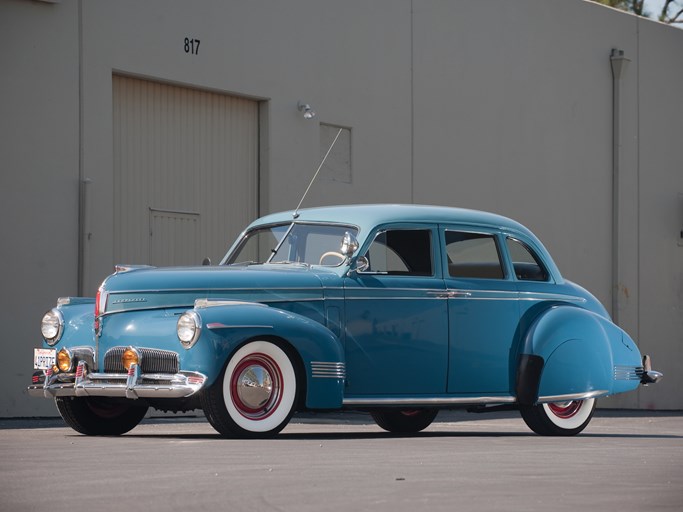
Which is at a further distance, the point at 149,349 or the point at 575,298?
the point at 575,298

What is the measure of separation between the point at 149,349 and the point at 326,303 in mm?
1377

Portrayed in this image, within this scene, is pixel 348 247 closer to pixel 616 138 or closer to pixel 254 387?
pixel 254 387

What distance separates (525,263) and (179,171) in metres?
7.01

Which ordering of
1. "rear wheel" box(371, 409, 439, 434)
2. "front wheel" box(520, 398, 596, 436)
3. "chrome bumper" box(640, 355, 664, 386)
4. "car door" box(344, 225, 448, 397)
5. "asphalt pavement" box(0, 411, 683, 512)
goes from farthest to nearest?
1. "rear wheel" box(371, 409, 439, 434)
2. "chrome bumper" box(640, 355, 664, 386)
3. "front wheel" box(520, 398, 596, 436)
4. "car door" box(344, 225, 448, 397)
5. "asphalt pavement" box(0, 411, 683, 512)

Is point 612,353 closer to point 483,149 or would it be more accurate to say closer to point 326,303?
point 326,303

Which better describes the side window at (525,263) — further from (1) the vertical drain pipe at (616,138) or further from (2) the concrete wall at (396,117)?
(1) the vertical drain pipe at (616,138)

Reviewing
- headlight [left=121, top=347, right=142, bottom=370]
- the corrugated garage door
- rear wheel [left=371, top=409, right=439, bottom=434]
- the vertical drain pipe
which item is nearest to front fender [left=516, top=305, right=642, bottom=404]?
rear wheel [left=371, top=409, right=439, bottom=434]

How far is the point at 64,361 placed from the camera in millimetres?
10102

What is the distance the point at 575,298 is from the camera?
11648 mm

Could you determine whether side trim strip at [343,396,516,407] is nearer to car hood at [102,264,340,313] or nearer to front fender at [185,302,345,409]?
front fender at [185,302,345,409]

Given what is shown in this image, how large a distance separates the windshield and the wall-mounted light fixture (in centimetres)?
750

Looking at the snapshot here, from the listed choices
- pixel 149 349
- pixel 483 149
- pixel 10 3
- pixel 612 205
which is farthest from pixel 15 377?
pixel 612 205

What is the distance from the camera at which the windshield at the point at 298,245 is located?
10.7m

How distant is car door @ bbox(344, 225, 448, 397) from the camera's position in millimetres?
10172
